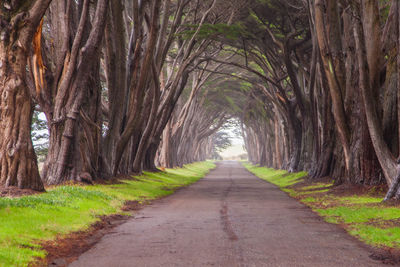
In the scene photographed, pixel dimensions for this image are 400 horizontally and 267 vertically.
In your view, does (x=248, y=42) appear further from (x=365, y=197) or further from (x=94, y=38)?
(x=365, y=197)

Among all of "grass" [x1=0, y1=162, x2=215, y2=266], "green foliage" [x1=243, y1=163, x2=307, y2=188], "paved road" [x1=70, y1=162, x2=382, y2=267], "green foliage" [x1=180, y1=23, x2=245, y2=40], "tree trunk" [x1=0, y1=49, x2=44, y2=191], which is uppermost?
"green foliage" [x1=180, y1=23, x2=245, y2=40]

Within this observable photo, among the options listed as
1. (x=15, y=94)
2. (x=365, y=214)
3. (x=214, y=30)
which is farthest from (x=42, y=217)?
(x=214, y=30)

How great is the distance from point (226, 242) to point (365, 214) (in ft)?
→ 14.8

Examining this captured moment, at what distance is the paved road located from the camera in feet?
20.6

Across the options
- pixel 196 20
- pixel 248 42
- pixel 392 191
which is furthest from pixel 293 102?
pixel 392 191

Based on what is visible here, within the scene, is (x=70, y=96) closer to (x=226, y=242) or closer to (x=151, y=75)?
(x=151, y=75)

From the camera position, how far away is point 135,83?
68.6 feet

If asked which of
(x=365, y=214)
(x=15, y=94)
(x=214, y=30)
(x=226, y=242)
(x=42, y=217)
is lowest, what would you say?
(x=226, y=242)

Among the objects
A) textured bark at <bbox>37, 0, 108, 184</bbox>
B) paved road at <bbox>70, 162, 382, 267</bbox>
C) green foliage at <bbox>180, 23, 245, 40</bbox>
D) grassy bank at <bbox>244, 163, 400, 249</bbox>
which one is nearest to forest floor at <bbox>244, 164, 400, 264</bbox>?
grassy bank at <bbox>244, 163, 400, 249</bbox>

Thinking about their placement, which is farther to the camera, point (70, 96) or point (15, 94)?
point (70, 96)

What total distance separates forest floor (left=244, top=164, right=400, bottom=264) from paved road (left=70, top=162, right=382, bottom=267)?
302 mm

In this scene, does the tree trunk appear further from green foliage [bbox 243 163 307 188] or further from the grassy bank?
A: green foliage [bbox 243 163 307 188]

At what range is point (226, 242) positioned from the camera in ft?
24.8

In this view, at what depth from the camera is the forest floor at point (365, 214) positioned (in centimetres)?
750
